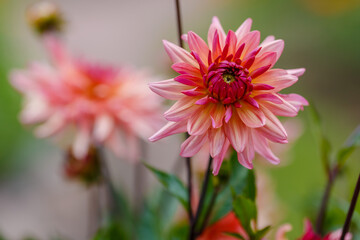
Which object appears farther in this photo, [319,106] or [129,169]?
[319,106]

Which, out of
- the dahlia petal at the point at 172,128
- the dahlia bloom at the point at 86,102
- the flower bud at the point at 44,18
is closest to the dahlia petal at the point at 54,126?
the dahlia bloom at the point at 86,102

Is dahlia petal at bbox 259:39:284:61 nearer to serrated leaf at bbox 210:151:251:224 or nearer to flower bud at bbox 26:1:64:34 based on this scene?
serrated leaf at bbox 210:151:251:224

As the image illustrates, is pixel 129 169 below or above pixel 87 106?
below

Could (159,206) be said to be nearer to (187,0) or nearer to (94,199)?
(94,199)

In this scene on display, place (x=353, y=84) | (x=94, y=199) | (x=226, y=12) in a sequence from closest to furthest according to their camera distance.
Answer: (x=94, y=199) < (x=353, y=84) < (x=226, y=12)

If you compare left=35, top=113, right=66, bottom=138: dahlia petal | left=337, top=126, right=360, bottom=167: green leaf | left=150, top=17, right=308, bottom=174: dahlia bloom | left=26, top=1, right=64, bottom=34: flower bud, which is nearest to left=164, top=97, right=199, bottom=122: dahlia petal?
left=150, top=17, right=308, bottom=174: dahlia bloom

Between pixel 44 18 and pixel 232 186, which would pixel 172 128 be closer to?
pixel 232 186

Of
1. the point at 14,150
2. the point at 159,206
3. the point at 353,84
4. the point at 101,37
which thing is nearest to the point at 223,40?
the point at 159,206
